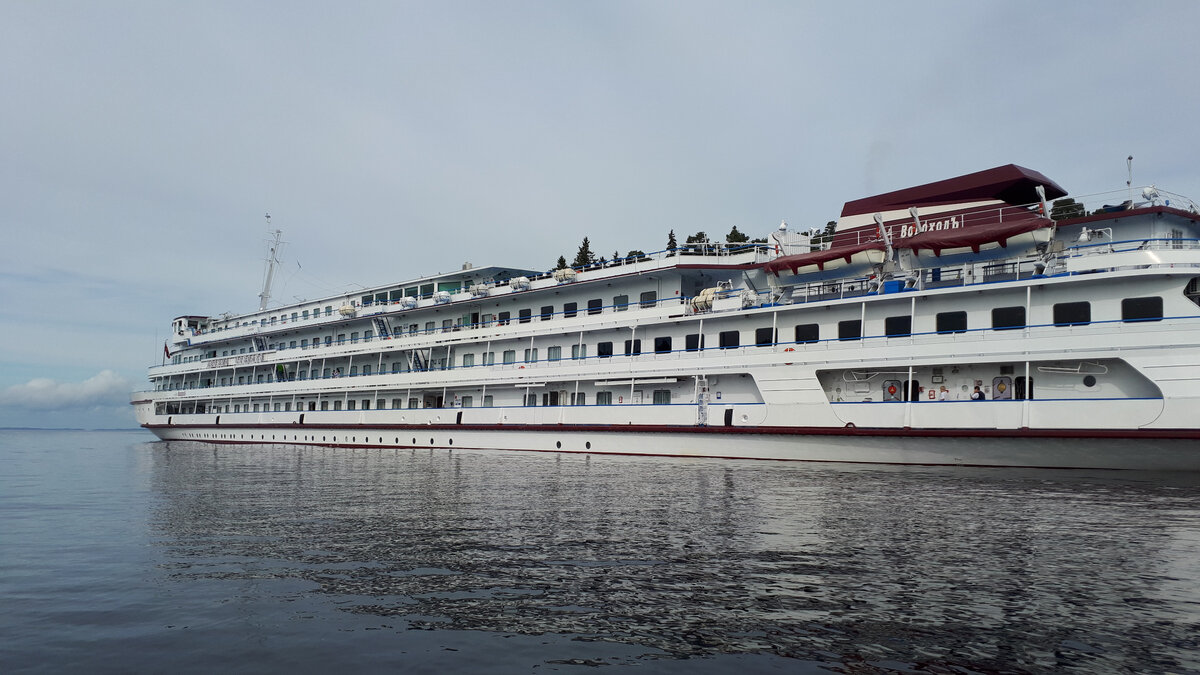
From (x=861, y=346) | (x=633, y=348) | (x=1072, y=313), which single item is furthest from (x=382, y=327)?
(x=1072, y=313)

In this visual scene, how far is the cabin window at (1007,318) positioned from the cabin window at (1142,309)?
2.49 m

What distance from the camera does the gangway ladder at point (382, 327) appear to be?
149 feet

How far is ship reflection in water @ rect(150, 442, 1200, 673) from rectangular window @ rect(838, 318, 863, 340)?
27.3 ft

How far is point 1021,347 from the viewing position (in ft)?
69.6

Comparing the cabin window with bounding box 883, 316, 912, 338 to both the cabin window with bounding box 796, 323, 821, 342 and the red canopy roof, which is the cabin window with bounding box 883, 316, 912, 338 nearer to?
the cabin window with bounding box 796, 323, 821, 342

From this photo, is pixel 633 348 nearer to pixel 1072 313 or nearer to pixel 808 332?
pixel 808 332

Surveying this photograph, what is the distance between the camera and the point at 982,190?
25.5 meters

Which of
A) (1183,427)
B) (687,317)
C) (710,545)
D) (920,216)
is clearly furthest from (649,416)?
(710,545)

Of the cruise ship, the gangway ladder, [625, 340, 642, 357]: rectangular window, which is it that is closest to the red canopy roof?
the cruise ship

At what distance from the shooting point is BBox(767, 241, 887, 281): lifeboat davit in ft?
84.6

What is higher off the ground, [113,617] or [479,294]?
[479,294]

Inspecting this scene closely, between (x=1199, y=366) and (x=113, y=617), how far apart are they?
76.3 feet

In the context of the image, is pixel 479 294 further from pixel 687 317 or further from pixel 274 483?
pixel 274 483

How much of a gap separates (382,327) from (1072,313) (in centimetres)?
3666
